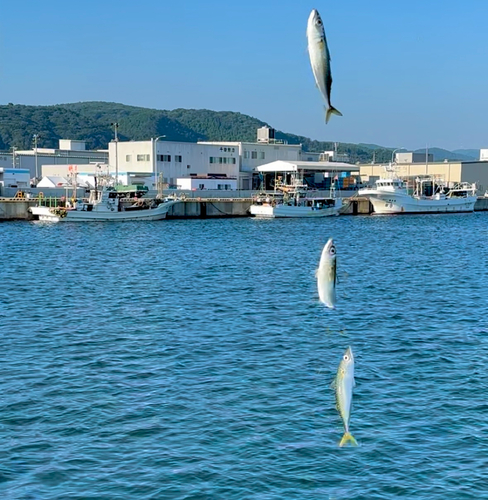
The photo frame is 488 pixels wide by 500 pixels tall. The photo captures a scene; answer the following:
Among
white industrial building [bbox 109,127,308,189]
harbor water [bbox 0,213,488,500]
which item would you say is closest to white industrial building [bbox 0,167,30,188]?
white industrial building [bbox 109,127,308,189]

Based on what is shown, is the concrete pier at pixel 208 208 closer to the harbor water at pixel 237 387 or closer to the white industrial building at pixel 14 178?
the white industrial building at pixel 14 178

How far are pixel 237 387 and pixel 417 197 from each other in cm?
9729

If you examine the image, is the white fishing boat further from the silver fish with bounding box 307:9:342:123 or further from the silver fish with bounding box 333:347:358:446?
the silver fish with bounding box 307:9:342:123

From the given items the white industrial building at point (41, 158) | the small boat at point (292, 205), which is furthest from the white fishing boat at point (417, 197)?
the white industrial building at point (41, 158)

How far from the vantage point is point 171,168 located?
381 ft

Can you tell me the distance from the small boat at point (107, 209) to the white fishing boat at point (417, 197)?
30514 mm

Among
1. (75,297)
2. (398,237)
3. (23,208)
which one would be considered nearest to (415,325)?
(75,297)

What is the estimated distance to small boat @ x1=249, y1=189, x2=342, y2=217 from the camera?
9494 centimetres

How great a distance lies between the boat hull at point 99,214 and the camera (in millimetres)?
82500

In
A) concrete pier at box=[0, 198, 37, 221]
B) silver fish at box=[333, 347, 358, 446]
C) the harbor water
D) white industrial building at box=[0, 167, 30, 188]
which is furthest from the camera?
white industrial building at box=[0, 167, 30, 188]

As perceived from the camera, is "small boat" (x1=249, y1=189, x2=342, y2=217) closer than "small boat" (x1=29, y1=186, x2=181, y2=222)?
No

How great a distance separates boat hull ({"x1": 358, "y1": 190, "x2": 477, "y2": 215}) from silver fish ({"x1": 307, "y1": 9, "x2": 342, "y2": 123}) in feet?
327

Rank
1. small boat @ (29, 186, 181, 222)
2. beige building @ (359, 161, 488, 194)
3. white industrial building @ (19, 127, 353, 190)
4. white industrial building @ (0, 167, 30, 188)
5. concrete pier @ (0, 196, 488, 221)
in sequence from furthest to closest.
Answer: beige building @ (359, 161, 488, 194) < white industrial building @ (19, 127, 353, 190) < white industrial building @ (0, 167, 30, 188) < concrete pier @ (0, 196, 488, 221) < small boat @ (29, 186, 181, 222)

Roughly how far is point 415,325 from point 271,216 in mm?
68666
